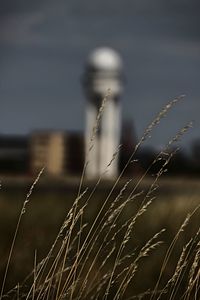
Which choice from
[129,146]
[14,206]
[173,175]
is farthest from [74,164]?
[14,206]

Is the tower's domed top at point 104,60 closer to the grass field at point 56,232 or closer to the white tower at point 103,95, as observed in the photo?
the white tower at point 103,95

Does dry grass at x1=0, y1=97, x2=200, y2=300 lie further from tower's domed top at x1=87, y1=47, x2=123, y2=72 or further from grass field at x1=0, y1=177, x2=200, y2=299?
tower's domed top at x1=87, y1=47, x2=123, y2=72

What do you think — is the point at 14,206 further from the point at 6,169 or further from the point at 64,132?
the point at 64,132

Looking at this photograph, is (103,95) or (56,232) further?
(103,95)

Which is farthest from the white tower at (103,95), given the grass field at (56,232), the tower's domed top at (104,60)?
the grass field at (56,232)

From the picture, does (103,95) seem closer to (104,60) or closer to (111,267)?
(104,60)

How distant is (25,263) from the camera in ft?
24.8

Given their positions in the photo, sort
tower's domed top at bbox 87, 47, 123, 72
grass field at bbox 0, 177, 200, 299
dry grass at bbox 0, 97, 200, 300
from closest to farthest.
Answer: dry grass at bbox 0, 97, 200, 300 → grass field at bbox 0, 177, 200, 299 → tower's domed top at bbox 87, 47, 123, 72

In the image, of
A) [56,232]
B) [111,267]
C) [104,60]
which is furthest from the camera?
[104,60]

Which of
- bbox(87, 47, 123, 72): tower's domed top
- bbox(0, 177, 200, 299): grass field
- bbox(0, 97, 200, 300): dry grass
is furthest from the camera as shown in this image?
bbox(87, 47, 123, 72): tower's domed top

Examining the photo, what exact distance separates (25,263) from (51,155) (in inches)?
3251

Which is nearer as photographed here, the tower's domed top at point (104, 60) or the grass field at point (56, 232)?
the grass field at point (56, 232)

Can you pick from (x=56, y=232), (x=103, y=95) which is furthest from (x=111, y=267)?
(x=103, y=95)

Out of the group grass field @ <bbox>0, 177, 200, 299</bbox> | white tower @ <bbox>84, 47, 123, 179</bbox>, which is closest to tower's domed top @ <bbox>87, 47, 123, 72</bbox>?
white tower @ <bbox>84, 47, 123, 179</bbox>
